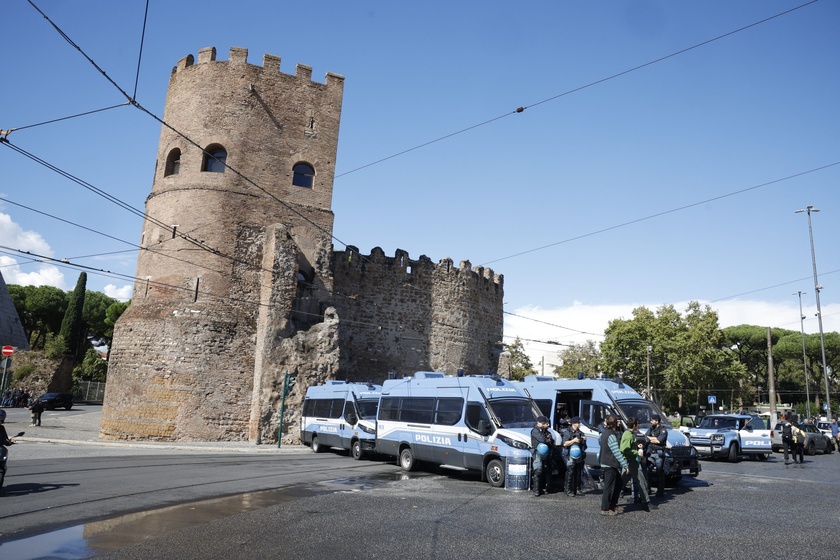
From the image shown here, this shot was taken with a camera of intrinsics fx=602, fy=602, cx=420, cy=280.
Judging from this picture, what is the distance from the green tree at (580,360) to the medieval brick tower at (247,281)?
95.5 ft

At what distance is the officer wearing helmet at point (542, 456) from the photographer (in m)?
11.2

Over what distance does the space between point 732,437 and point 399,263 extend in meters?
15.9

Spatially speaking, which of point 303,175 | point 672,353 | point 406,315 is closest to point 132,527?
point 303,175

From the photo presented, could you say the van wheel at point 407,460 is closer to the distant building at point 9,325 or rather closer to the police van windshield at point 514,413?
the police van windshield at point 514,413

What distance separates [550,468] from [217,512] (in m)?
6.13

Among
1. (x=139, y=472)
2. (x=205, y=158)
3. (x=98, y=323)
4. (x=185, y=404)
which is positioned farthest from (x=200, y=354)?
(x=98, y=323)

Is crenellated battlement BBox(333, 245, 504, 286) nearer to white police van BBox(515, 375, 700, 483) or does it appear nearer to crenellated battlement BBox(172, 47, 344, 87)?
crenellated battlement BBox(172, 47, 344, 87)

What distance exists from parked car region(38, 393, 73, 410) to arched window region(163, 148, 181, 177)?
22.0 metres

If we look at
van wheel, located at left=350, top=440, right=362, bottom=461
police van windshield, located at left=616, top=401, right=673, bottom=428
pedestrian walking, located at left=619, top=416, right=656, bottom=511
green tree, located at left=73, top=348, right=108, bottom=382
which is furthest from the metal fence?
pedestrian walking, located at left=619, top=416, right=656, bottom=511

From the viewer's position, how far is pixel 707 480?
13.9 m

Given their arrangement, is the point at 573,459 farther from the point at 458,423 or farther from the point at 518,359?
the point at 518,359

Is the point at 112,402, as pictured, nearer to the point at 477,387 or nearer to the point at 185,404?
the point at 185,404

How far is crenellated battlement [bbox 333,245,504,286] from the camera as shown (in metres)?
27.8

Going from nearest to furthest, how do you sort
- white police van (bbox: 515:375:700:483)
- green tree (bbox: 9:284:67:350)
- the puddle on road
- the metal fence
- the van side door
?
the puddle on road
white police van (bbox: 515:375:700:483)
the van side door
the metal fence
green tree (bbox: 9:284:67:350)
